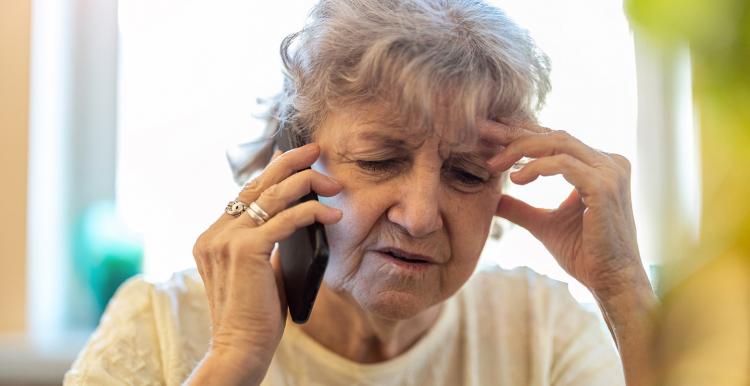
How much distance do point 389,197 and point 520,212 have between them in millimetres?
328

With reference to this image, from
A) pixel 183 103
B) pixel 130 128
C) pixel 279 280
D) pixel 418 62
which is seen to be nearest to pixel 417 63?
pixel 418 62

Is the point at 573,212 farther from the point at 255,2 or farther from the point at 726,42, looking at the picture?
the point at 255,2

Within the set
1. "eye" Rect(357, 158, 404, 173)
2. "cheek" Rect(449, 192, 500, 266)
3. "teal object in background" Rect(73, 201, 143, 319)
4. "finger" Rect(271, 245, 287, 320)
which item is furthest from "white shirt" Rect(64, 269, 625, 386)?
"teal object in background" Rect(73, 201, 143, 319)

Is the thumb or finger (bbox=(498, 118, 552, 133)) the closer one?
finger (bbox=(498, 118, 552, 133))

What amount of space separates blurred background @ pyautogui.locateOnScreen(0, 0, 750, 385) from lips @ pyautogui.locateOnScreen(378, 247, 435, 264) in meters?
0.75

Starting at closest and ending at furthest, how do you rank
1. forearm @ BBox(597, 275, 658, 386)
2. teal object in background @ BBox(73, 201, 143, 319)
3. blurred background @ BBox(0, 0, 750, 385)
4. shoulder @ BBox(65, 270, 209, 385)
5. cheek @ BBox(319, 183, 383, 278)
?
forearm @ BBox(597, 275, 658, 386) → cheek @ BBox(319, 183, 383, 278) → shoulder @ BBox(65, 270, 209, 385) → blurred background @ BBox(0, 0, 750, 385) → teal object in background @ BBox(73, 201, 143, 319)

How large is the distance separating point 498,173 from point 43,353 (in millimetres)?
1491

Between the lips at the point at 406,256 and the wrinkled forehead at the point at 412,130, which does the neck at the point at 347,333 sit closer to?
the lips at the point at 406,256

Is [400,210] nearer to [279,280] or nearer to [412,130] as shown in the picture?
[412,130]

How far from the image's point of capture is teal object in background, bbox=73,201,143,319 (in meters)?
2.49

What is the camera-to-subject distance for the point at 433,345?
155 centimetres

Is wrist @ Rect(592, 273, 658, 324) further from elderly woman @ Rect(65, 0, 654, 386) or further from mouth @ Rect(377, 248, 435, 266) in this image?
mouth @ Rect(377, 248, 435, 266)

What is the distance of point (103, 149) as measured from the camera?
2.67 m

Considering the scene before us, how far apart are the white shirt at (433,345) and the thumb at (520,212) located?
0.22 metres
